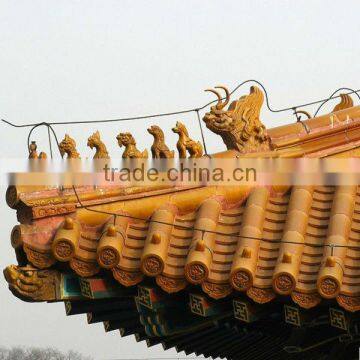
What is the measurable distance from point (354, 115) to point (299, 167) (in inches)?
32.4

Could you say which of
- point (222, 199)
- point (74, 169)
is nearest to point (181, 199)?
point (222, 199)

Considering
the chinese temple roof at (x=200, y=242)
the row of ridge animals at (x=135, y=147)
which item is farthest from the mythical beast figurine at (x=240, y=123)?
the row of ridge animals at (x=135, y=147)

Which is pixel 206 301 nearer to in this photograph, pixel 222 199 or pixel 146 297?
pixel 146 297

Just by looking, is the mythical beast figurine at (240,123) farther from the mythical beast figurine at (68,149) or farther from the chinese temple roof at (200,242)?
the mythical beast figurine at (68,149)

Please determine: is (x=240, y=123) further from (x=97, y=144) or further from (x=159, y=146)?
(x=97, y=144)

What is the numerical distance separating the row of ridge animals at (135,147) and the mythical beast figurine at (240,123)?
258 millimetres

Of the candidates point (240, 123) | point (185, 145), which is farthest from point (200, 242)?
point (240, 123)

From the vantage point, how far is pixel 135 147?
28.7 ft

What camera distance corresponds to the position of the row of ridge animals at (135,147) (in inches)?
338

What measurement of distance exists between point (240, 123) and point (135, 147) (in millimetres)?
969

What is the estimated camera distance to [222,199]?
8.95 meters

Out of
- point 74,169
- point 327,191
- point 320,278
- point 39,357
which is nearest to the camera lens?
point 320,278

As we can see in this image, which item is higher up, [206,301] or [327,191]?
[327,191]

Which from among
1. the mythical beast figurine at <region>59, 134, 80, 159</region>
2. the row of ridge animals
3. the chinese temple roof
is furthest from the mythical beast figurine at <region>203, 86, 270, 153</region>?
the mythical beast figurine at <region>59, 134, 80, 159</region>
